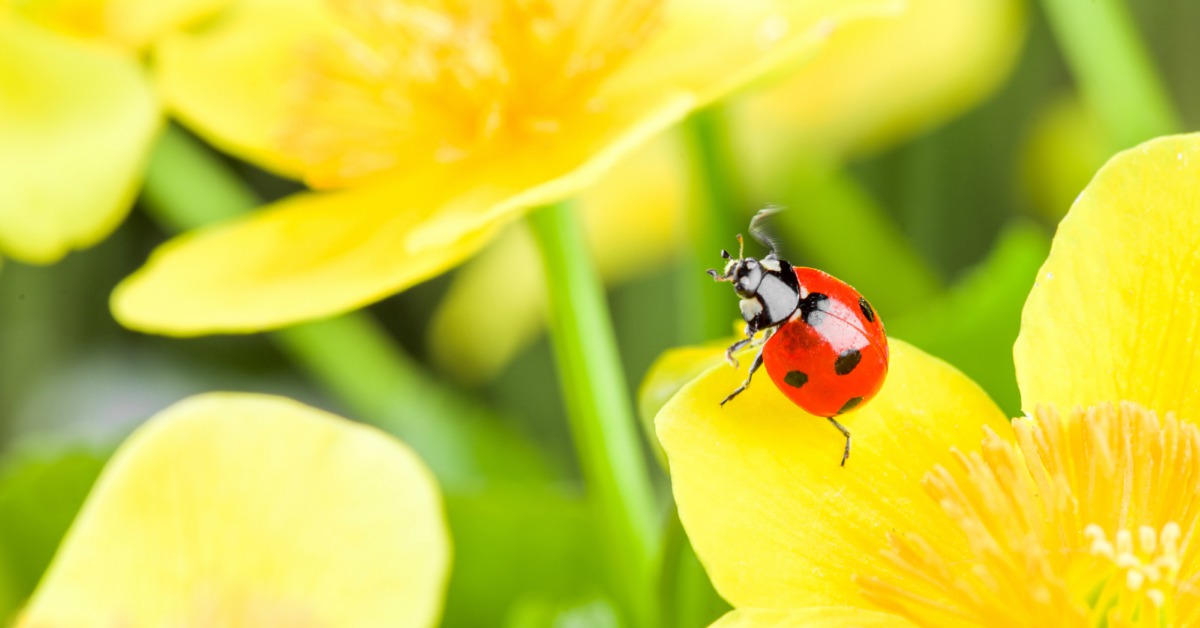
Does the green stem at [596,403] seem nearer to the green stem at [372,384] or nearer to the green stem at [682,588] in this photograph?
the green stem at [682,588]

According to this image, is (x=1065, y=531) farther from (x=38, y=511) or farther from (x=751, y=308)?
(x=38, y=511)

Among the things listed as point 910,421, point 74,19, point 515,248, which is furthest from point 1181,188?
point 515,248

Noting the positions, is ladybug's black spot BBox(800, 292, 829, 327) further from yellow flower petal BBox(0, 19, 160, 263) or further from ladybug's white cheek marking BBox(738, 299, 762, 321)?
yellow flower petal BBox(0, 19, 160, 263)

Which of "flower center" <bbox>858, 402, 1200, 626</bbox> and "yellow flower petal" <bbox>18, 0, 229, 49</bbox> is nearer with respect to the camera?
"flower center" <bbox>858, 402, 1200, 626</bbox>

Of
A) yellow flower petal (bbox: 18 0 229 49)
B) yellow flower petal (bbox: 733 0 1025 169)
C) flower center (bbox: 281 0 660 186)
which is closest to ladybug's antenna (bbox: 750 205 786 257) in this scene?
flower center (bbox: 281 0 660 186)

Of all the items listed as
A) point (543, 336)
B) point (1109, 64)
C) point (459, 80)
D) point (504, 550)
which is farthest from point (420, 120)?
point (543, 336)

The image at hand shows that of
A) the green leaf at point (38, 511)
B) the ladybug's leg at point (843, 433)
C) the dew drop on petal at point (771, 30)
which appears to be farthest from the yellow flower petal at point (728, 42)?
the green leaf at point (38, 511)
